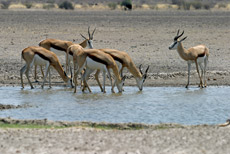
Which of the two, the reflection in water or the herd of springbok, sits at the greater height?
the herd of springbok

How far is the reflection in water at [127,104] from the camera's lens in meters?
9.59

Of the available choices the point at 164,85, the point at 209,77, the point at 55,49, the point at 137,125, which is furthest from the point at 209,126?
the point at 55,49

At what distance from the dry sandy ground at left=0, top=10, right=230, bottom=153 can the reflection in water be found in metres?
1.23

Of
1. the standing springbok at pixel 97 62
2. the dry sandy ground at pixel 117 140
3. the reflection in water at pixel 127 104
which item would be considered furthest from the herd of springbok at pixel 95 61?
the dry sandy ground at pixel 117 140

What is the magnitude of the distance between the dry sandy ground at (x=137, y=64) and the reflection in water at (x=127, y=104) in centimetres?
123

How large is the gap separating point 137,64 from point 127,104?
5.36m

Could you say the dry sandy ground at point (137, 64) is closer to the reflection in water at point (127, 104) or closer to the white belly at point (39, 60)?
the white belly at point (39, 60)

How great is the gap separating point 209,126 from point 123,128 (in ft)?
4.55

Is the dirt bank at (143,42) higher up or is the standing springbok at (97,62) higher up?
the standing springbok at (97,62)

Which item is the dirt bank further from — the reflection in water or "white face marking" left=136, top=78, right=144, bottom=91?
the reflection in water

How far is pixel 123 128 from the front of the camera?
844cm

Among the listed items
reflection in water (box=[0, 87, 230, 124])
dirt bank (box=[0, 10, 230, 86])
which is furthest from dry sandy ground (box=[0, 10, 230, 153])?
reflection in water (box=[0, 87, 230, 124])

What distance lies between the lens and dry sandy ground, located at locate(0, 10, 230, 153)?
Answer: 686 centimetres

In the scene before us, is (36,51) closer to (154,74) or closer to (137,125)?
(154,74)
